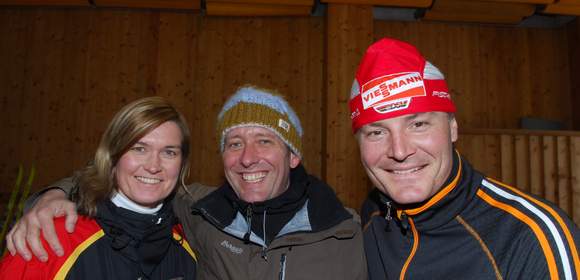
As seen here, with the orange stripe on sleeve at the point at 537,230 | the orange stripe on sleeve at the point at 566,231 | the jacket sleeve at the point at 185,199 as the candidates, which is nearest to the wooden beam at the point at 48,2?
the jacket sleeve at the point at 185,199

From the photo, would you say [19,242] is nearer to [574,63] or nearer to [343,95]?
[343,95]

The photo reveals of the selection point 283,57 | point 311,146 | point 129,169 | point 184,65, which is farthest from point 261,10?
point 129,169

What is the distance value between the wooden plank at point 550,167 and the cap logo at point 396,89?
203 inches

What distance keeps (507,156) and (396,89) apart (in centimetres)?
494

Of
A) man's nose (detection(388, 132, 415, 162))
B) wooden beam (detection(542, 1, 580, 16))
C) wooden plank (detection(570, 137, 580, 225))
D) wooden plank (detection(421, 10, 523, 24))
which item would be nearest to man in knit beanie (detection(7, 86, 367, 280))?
man's nose (detection(388, 132, 415, 162))

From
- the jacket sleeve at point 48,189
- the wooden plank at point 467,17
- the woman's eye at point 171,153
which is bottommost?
the jacket sleeve at point 48,189

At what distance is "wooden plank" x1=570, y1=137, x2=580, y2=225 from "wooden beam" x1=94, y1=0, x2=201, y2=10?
5887 millimetres

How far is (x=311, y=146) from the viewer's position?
660 cm

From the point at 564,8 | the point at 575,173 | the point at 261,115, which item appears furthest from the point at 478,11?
the point at 261,115

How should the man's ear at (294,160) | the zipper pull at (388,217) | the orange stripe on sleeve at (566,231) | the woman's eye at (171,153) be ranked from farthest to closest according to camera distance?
1. the man's ear at (294,160)
2. the woman's eye at (171,153)
3. the zipper pull at (388,217)
4. the orange stripe on sleeve at (566,231)

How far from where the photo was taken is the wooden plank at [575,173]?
18.3 ft

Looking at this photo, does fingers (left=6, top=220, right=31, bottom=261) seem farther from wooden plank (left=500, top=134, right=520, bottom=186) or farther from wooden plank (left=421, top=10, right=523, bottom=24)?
wooden plank (left=421, top=10, right=523, bottom=24)

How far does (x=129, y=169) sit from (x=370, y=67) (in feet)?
3.73

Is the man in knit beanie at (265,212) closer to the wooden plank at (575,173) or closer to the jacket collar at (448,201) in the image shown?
the jacket collar at (448,201)
